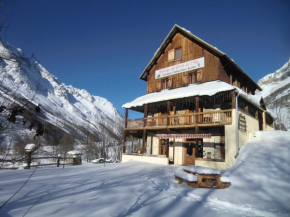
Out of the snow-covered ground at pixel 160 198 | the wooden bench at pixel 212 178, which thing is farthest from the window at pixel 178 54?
the wooden bench at pixel 212 178

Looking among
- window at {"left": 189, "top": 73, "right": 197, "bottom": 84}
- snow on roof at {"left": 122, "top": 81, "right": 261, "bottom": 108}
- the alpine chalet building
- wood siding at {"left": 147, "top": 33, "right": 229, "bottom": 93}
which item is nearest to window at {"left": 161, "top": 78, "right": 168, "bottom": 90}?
the alpine chalet building

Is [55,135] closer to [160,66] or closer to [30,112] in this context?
[30,112]

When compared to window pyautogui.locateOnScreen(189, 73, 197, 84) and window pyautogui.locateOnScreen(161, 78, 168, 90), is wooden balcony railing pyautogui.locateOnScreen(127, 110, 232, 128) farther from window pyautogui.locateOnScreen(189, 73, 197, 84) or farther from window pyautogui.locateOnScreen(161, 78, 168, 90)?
window pyautogui.locateOnScreen(161, 78, 168, 90)

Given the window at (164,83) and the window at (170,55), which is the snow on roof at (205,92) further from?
the window at (170,55)

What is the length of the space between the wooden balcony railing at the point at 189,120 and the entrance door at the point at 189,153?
1.91 meters

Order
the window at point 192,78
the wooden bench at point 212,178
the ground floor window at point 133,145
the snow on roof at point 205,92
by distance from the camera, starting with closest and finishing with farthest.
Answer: the wooden bench at point 212,178 → the snow on roof at point 205,92 → the window at point 192,78 → the ground floor window at point 133,145

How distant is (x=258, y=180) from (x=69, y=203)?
677cm

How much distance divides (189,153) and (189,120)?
2744 mm

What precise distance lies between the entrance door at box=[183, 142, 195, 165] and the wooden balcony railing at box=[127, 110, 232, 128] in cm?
191

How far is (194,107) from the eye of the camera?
17828 mm

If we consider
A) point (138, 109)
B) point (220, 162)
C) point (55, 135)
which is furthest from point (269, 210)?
point (138, 109)

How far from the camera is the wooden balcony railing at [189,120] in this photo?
14141mm

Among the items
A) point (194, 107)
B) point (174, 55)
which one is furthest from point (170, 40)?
point (194, 107)

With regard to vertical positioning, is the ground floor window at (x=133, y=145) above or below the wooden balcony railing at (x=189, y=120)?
below
